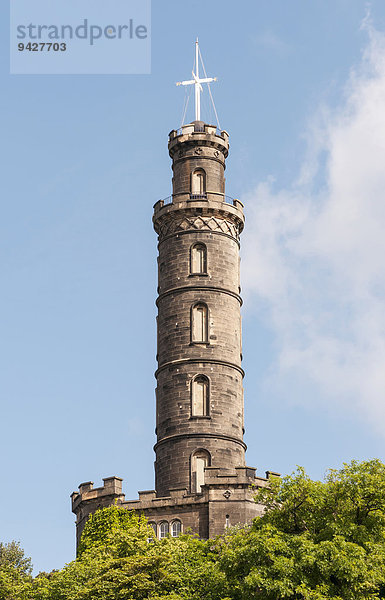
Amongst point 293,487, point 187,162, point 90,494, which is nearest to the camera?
point 293,487

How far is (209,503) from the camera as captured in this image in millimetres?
55375

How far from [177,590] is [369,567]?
8745mm

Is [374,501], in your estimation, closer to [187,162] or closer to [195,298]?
[195,298]

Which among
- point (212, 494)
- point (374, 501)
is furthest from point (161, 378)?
point (374, 501)

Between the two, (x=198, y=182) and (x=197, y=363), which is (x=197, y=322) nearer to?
(x=197, y=363)

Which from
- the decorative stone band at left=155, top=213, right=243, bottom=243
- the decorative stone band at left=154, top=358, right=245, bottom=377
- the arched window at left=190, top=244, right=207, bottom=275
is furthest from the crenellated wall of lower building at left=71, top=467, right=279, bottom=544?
the decorative stone band at left=155, top=213, right=243, bottom=243

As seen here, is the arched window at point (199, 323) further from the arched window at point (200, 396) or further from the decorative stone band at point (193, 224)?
the decorative stone band at point (193, 224)

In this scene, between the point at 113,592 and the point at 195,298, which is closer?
the point at 113,592

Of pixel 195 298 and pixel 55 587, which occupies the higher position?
pixel 195 298

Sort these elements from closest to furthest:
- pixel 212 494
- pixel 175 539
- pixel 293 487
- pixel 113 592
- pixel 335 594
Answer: pixel 335 594
pixel 293 487
pixel 113 592
pixel 175 539
pixel 212 494

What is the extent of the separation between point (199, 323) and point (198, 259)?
3840 millimetres

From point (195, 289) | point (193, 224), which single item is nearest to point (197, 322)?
point (195, 289)

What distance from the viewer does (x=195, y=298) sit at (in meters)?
62.5

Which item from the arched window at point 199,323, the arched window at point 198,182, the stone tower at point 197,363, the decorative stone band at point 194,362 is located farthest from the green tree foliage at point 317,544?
the arched window at point 198,182
